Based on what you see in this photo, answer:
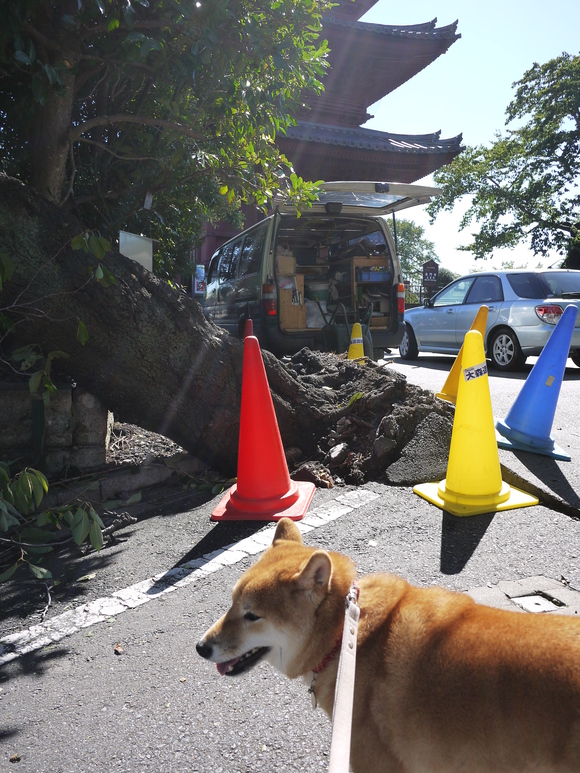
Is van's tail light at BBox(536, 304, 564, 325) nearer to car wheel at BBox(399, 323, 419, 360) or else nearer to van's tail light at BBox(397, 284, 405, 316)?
van's tail light at BBox(397, 284, 405, 316)

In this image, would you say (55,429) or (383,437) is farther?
(383,437)

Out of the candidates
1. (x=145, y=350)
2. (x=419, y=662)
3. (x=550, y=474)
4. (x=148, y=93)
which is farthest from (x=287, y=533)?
(x=148, y=93)

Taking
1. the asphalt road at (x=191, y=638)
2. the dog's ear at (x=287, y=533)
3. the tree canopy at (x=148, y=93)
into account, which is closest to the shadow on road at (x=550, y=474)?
the asphalt road at (x=191, y=638)

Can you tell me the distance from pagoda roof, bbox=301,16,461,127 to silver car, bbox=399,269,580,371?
31.5 ft

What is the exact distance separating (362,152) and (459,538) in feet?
50.5

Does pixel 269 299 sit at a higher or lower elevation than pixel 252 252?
lower

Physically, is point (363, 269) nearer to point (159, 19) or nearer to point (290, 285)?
point (290, 285)

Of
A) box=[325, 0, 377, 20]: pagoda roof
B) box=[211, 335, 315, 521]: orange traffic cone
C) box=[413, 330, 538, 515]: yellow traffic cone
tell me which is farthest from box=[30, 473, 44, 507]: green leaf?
box=[325, 0, 377, 20]: pagoda roof

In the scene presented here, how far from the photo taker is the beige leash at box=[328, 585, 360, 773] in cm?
118

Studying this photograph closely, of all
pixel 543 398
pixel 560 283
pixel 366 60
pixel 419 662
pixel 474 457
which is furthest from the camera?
pixel 366 60

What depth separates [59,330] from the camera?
414 cm

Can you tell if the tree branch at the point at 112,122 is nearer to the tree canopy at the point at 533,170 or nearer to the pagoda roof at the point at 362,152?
the pagoda roof at the point at 362,152

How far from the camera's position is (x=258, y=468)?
392cm

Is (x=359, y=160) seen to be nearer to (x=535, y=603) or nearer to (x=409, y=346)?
(x=409, y=346)
